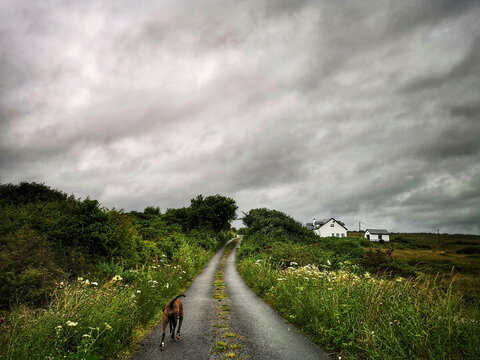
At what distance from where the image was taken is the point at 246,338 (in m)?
6.86

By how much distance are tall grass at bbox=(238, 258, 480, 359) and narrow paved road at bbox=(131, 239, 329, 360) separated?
0.52 meters

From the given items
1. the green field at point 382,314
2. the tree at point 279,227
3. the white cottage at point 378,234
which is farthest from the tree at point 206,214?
the white cottage at point 378,234

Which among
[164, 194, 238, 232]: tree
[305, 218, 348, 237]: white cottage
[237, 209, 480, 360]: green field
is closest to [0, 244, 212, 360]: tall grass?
[237, 209, 480, 360]: green field

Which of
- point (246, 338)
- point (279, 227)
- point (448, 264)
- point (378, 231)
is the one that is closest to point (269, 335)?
point (246, 338)

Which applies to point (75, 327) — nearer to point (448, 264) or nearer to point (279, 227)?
point (448, 264)

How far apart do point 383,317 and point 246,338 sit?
3338mm

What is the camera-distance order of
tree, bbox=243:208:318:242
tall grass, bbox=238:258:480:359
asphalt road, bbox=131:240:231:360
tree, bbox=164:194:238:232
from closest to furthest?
tall grass, bbox=238:258:480:359 → asphalt road, bbox=131:240:231:360 → tree, bbox=243:208:318:242 → tree, bbox=164:194:238:232

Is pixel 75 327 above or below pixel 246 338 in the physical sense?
above

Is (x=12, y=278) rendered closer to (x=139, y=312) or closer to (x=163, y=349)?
(x=139, y=312)

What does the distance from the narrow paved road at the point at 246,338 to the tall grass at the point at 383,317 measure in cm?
52

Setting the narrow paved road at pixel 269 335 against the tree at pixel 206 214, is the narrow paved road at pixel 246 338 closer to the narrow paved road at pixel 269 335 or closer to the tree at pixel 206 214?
the narrow paved road at pixel 269 335

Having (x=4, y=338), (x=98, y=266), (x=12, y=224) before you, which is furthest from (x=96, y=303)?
(x=12, y=224)

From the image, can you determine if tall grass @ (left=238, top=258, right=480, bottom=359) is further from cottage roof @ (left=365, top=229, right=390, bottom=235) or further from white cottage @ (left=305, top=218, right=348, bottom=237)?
cottage roof @ (left=365, top=229, right=390, bottom=235)

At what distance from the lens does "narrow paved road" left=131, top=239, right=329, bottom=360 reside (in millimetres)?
5770
